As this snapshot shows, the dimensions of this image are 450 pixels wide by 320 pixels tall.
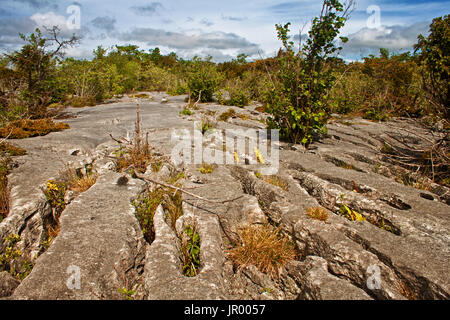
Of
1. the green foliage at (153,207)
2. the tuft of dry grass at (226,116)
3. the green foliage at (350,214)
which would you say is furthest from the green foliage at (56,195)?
the tuft of dry grass at (226,116)

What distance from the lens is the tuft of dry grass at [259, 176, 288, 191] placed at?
14.8 feet

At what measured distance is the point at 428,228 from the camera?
319 cm

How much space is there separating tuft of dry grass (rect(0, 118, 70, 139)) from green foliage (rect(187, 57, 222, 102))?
9.16 meters

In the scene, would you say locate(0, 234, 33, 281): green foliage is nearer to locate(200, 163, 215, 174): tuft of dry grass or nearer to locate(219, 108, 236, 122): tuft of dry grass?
locate(200, 163, 215, 174): tuft of dry grass

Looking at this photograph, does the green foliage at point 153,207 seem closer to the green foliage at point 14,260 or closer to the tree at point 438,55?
the green foliage at point 14,260

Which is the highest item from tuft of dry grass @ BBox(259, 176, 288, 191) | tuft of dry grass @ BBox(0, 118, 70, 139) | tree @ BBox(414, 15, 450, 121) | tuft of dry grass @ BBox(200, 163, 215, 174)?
tree @ BBox(414, 15, 450, 121)

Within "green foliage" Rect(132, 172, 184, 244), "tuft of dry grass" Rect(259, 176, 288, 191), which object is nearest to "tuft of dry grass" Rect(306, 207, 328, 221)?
"tuft of dry grass" Rect(259, 176, 288, 191)

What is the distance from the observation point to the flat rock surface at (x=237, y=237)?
246cm

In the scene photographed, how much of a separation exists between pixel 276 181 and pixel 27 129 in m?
7.11

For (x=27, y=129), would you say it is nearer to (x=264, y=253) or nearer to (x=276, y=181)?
(x=276, y=181)

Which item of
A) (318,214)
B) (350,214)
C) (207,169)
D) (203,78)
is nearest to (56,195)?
(207,169)

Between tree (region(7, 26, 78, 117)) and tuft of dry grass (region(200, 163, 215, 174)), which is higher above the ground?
tree (region(7, 26, 78, 117))

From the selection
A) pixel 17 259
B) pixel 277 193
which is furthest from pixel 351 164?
pixel 17 259
